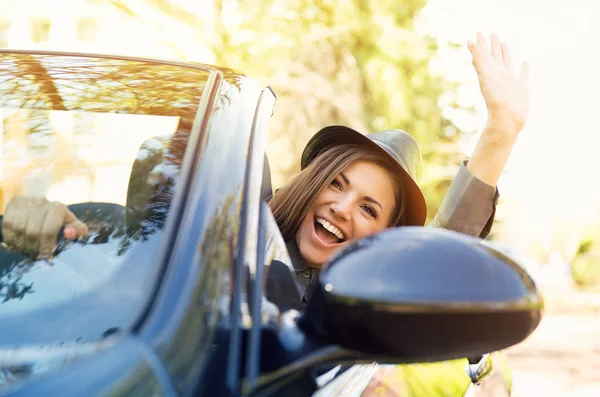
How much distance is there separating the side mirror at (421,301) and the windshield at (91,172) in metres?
0.26

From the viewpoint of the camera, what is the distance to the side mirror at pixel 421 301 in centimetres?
99

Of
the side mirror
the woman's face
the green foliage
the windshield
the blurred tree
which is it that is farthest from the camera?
the green foliage

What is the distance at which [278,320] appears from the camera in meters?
1.12

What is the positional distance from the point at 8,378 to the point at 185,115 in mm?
590

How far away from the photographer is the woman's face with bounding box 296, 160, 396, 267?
2549mm

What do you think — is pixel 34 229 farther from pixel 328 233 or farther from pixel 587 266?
pixel 587 266

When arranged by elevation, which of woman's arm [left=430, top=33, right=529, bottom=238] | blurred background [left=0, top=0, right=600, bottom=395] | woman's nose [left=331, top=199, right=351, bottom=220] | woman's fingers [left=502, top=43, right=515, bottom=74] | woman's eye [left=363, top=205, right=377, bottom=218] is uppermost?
woman's fingers [left=502, top=43, right=515, bottom=74]

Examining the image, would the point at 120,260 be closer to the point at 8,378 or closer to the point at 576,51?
the point at 8,378

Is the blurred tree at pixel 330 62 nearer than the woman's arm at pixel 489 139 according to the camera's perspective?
No

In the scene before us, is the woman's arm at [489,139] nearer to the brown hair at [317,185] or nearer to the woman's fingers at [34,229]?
the brown hair at [317,185]

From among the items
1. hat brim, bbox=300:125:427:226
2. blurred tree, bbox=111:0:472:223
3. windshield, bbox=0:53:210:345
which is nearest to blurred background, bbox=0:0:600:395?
blurred tree, bbox=111:0:472:223

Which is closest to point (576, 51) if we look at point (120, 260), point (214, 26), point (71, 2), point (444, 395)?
point (214, 26)

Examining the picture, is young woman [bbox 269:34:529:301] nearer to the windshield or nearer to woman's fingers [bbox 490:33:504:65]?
woman's fingers [bbox 490:33:504:65]

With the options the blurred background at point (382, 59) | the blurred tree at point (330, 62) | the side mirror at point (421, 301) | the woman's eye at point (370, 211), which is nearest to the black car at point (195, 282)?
the side mirror at point (421, 301)
